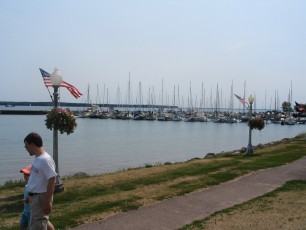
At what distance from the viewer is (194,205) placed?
10688 millimetres

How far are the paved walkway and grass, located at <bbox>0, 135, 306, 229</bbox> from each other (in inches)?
16.1

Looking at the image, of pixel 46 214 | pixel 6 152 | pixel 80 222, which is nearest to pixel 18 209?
pixel 80 222

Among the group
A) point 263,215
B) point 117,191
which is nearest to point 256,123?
point 117,191

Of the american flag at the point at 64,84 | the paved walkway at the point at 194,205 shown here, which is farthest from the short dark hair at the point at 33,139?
the american flag at the point at 64,84

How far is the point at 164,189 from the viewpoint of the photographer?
12.8m

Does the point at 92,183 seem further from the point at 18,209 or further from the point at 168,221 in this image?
the point at 168,221

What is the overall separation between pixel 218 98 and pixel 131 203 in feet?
405

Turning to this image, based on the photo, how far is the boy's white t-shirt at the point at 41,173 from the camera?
20.6 ft

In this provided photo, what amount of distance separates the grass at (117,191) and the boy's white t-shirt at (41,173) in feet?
8.33

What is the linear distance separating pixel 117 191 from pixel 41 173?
6.75 m

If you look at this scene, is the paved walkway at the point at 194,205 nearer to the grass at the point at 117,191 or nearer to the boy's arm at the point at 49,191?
the grass at the point at 117,191

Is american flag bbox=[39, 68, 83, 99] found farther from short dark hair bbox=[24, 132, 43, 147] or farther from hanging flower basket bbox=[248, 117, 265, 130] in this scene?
hanging flower basket bbox=[248, 117, 265, 130]

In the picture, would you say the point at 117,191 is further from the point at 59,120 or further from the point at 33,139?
the point at 33,139

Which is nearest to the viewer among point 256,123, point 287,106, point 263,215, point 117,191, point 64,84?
point 263,215
